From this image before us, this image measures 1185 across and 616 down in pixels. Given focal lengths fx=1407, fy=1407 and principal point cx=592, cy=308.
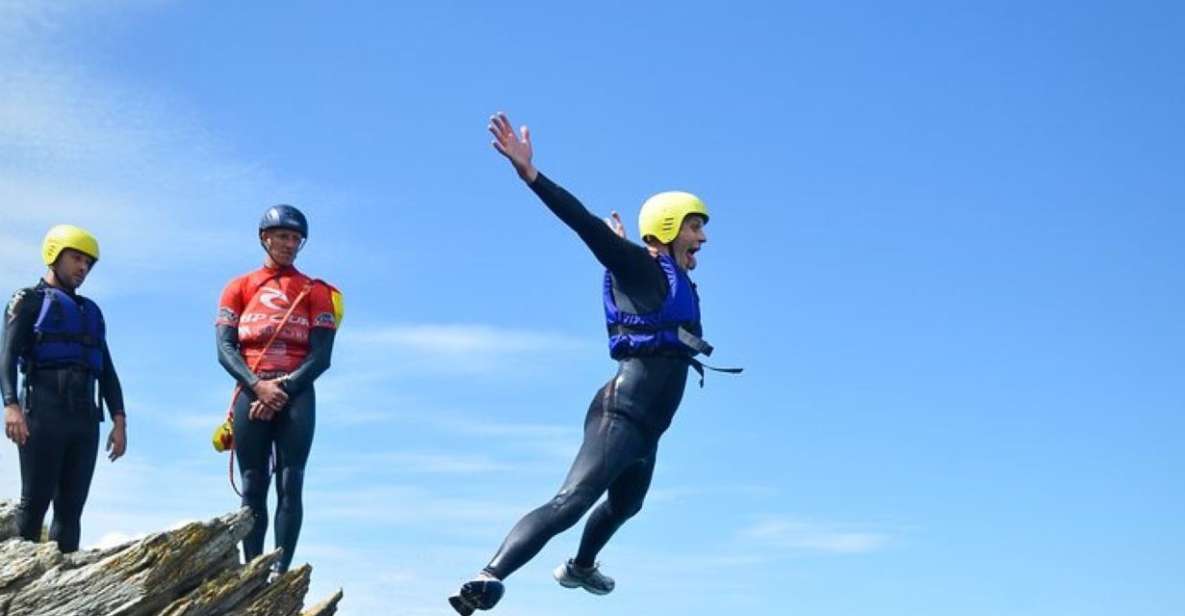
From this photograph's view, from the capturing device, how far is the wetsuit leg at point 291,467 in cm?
1202

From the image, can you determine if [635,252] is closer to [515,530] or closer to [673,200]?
[673,200]

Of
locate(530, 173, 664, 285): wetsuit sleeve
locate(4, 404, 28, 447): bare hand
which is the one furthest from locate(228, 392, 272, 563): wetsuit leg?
locate(530, 173, 664, 285): wetsuit sleeve

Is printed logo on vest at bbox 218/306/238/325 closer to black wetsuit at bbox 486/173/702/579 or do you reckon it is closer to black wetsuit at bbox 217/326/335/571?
black wetsuit at bbox 217/326/335/571

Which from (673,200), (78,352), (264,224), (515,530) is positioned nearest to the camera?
(515,530)

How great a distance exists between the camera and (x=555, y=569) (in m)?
11.3

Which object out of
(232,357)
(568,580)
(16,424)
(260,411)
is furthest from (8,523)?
(568,580)

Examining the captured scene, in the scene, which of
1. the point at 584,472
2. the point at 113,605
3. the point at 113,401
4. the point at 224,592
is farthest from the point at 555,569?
the point at 113,401

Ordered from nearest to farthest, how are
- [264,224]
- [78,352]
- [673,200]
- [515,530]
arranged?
[515,530], [673,200], [264,224], [78,352]

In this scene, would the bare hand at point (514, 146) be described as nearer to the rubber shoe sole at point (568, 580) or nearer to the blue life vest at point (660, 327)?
the blue life vest at point (660, 327)

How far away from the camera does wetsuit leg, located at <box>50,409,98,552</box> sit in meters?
13.4

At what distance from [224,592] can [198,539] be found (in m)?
0.48

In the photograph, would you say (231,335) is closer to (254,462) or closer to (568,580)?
(254,462)

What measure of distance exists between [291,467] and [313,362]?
0.93 meters

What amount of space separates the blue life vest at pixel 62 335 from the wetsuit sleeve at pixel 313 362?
8.44ft
